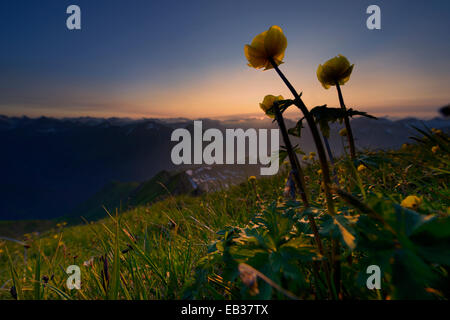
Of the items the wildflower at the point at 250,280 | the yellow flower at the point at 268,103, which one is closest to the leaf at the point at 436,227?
the wildflower at the point at 250,280

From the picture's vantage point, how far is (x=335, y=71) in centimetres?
181

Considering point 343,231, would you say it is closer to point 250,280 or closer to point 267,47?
point 250,280

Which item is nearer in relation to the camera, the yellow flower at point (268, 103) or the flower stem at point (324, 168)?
the flower stem at point (324, 168)

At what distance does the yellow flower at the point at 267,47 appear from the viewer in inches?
58.6

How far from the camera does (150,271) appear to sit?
5.78 ft

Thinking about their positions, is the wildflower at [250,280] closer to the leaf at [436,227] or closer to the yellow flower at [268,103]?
the leaf at [436,227]

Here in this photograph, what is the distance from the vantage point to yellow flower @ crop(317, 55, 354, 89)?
1779 mm

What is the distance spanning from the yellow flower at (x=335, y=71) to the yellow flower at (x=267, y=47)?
1.51 ft

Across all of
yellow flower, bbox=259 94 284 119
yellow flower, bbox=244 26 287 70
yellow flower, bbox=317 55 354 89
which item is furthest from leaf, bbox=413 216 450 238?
yellow flower, bbox=317 55 354 89

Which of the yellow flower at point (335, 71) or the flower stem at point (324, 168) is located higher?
the yellow flower at point (335, 71)
